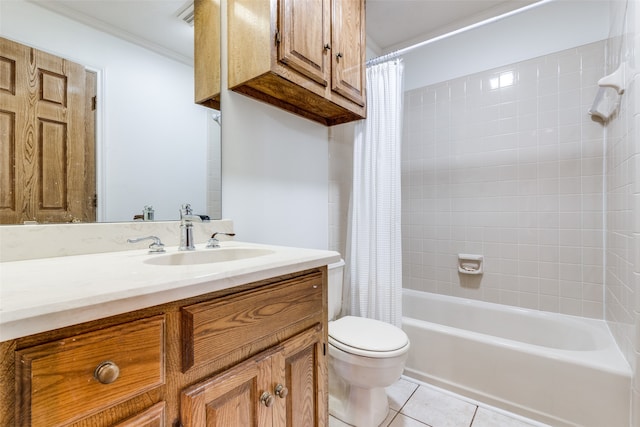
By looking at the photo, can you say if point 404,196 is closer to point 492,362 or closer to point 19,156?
point 492,362

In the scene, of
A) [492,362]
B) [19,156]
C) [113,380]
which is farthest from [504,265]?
[19,156]

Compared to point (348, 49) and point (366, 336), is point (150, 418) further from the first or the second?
point (348, 49)

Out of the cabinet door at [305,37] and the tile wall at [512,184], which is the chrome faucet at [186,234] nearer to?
the cabinet door at [305,37]

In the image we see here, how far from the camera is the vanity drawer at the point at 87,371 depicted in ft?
1.33

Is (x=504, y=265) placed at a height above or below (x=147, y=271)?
below

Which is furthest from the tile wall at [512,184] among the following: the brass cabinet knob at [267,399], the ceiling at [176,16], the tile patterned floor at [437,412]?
the brass cabinet knob at [267,399]

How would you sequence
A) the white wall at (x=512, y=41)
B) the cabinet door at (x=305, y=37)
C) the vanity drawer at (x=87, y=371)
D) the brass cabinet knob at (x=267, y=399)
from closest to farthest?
the vanity drawer at (x=87, y=371), the brass cabinet knob at (x=267, y=399), the cabinet door at (x=305, y=37), the white wall at (x=512, y=41)

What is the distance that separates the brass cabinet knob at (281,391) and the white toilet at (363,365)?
1.85 ft

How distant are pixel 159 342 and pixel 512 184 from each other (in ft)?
7.64

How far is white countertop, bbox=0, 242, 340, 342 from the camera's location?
407 millimetres

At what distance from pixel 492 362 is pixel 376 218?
986 millimetres

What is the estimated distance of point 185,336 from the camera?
0.58 m

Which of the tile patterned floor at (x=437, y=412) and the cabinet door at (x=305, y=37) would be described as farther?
the tile patterned floor at (x=437, y=412)

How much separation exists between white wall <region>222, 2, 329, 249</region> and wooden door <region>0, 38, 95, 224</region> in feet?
1.74
